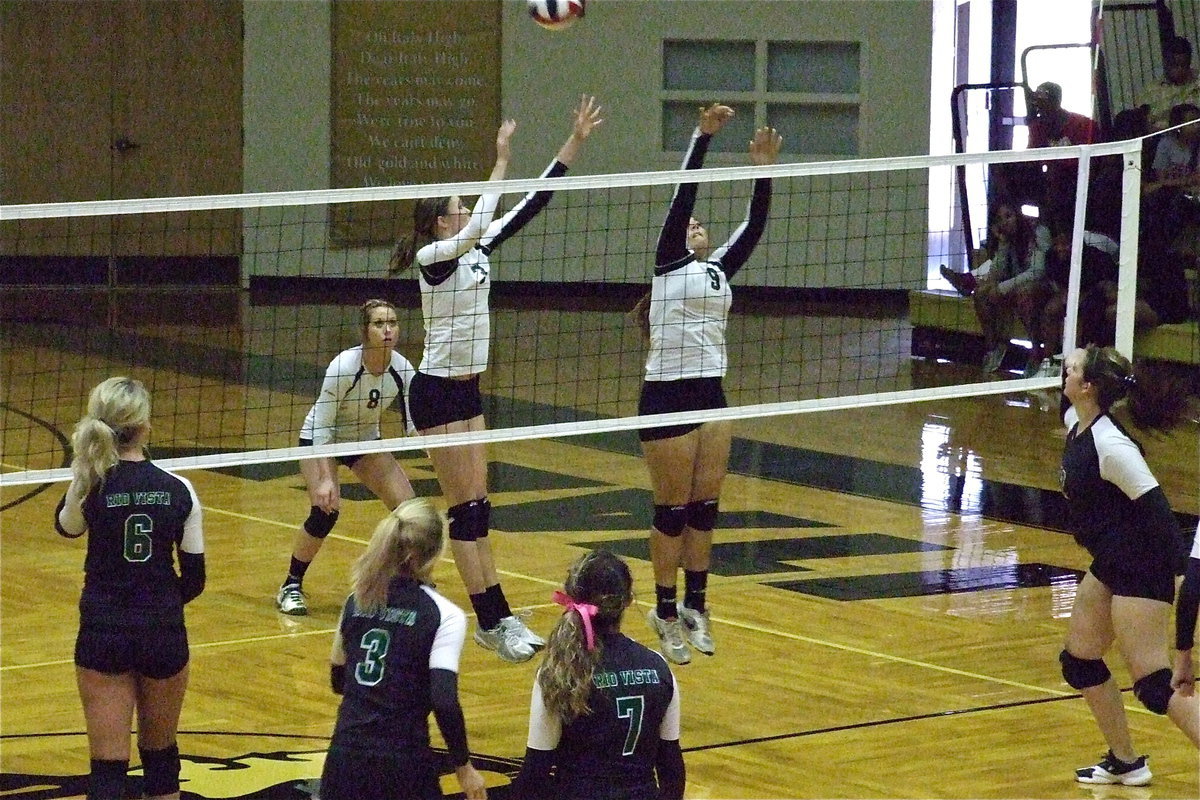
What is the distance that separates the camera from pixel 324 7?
18938 millimetres

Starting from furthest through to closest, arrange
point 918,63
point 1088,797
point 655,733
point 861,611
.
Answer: point 918,63 < point 861,611 < point 1088,797 < point 655,733

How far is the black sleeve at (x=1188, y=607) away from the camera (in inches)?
203

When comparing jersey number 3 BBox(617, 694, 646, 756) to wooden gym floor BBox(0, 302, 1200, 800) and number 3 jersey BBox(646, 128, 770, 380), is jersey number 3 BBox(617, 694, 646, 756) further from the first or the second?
number 3 jersey BBox(646, 128, 770, 380)

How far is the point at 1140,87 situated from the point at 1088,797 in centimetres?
1025

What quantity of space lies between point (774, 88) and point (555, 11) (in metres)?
10.1

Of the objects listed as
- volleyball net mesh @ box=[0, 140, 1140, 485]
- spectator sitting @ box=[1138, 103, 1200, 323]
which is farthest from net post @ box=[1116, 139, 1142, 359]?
spectator sitting @ box=[1138, 103, 1200, 323]

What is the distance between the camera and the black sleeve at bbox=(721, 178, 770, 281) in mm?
7098

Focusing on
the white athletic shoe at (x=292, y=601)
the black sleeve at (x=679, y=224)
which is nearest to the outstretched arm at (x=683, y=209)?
the black sleeve at (x=679, y=224)

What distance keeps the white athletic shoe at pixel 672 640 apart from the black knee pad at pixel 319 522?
1.55m

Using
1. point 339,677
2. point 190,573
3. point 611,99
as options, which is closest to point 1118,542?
point 339,677

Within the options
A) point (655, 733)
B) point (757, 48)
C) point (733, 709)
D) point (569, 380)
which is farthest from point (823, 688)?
point (757, 48)

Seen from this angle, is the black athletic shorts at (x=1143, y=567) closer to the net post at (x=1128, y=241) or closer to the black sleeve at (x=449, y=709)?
the net post at (x=1128, y=241)

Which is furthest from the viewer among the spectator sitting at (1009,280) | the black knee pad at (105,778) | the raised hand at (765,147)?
the spectator sitting at (1009,280)

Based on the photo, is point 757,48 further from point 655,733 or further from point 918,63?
point 655,733
